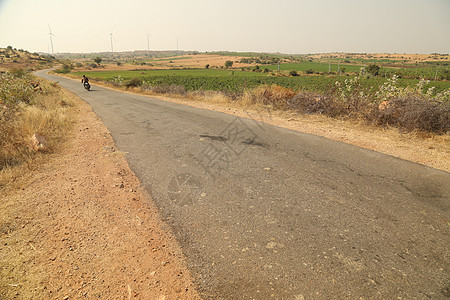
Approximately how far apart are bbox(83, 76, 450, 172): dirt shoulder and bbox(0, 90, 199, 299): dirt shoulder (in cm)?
571

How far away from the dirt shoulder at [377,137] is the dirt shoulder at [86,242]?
5.71 meters

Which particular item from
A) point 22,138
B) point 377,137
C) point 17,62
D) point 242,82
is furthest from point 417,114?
point 17,62

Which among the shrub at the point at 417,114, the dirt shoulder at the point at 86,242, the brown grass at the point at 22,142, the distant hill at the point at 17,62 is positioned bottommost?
the dirt shoulder at the point at 86,242

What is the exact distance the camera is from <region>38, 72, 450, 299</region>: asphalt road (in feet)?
7.57

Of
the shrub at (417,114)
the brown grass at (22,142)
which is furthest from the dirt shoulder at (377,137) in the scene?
the brown grass at (22,142)

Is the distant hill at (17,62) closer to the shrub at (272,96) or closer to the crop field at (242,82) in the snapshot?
the crop field at (242,82)

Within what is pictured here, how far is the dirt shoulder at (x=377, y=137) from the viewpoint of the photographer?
5608mm

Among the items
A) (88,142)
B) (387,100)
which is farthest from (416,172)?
(88,142)

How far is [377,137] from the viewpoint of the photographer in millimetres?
7211

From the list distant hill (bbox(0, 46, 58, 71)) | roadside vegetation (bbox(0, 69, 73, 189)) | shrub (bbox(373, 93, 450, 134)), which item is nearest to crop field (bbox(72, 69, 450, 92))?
shrub (bbox(373, 93, 450, 134))

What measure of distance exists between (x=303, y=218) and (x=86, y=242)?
2.86 metres

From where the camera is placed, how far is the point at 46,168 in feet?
17.0

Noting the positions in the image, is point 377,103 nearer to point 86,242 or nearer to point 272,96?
point 272,96

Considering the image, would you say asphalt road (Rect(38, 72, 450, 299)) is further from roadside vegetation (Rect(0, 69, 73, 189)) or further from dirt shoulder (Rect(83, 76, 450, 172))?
roadside vegetation (Rect(0, 69, 73, 189))
